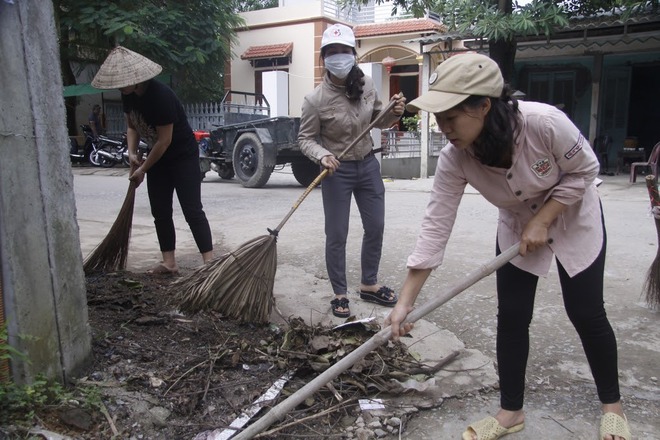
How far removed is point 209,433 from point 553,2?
27.0 feet

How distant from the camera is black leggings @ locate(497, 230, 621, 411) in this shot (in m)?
1.96

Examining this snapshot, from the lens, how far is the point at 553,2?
8180 millimetres

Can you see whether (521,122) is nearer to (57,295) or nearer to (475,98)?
(475,98)

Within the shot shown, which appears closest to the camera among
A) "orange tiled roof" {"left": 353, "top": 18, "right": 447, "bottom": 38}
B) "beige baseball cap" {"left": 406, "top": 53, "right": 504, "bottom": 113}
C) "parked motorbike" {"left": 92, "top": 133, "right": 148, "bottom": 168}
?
"beige baseball cap" {"left": 406, "top": 53, "right": 504, "bottom": 113}

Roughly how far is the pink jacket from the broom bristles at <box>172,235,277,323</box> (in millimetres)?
1239

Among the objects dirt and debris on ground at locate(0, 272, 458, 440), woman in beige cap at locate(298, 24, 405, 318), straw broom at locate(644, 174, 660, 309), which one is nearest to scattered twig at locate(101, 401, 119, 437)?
dirt and debris on ground at locate(0, 272, 458, 440)

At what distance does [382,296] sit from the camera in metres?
3.56

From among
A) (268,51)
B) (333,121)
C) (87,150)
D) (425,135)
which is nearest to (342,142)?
(333,121)

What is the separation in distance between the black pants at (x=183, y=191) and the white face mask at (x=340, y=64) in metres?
1.17

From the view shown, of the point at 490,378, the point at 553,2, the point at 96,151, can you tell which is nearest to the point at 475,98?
the point at 490,378

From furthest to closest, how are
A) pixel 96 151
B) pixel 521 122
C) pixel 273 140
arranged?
pixel 96 151, pixel 273 140, pixel 521 122

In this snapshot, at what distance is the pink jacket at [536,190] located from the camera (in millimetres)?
1849

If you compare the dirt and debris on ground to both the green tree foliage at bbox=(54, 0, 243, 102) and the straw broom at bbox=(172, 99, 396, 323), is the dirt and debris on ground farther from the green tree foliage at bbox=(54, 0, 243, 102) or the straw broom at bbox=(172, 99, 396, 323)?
the green tree foliage at bbox=(54, 0, 243, 102)

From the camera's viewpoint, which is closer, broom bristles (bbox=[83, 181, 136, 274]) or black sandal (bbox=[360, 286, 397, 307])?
black sandal (bbox=[360, 286, 397, 307])
